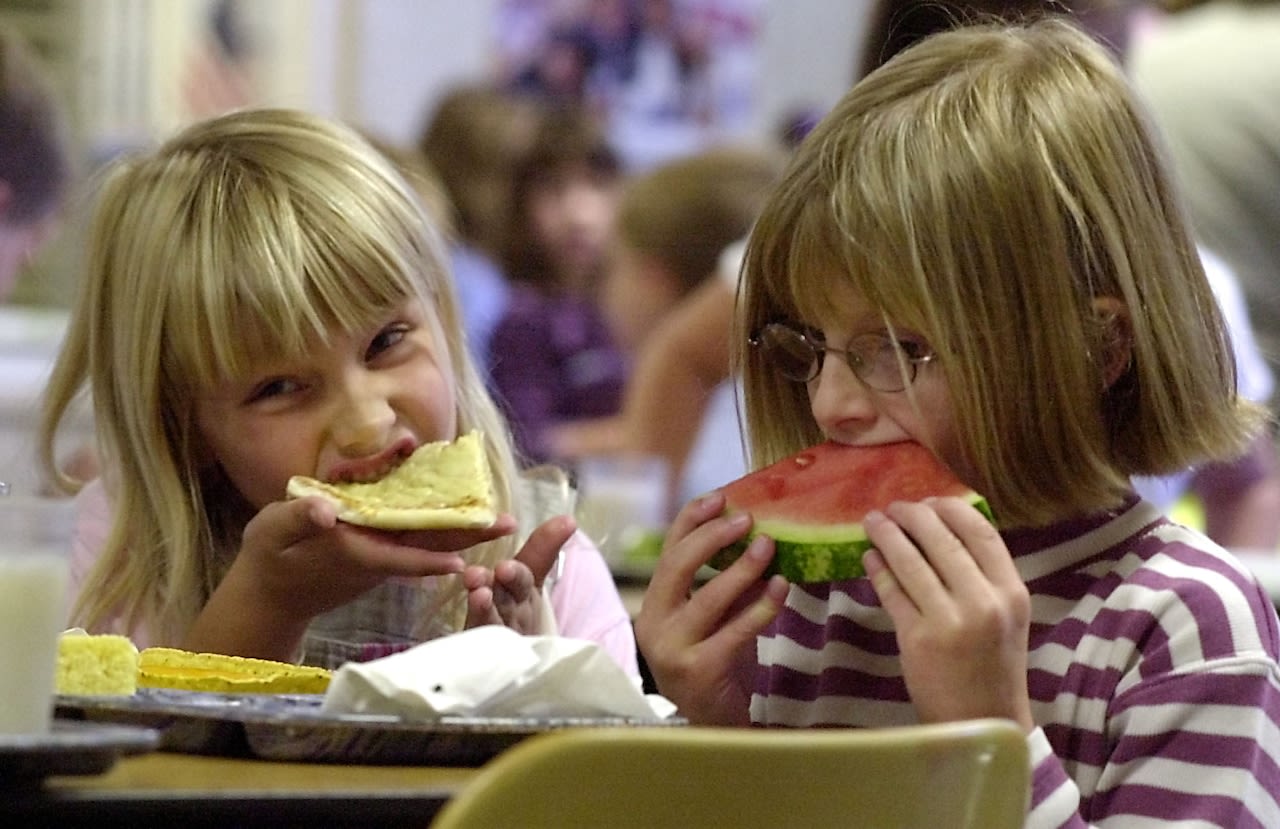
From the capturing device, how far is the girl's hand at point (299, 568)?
70.9 inches

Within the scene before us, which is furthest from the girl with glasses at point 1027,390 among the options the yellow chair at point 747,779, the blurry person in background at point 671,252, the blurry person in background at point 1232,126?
the blurry person in background at point 671,252

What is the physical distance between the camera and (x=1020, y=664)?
1.44m

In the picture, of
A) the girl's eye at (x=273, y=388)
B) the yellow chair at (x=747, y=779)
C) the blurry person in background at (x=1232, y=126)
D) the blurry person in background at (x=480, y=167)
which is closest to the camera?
the yellow chair at (x=747, y=779)

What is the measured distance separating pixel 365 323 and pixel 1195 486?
9.18 ft

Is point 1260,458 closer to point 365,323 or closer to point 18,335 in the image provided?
point 365,323

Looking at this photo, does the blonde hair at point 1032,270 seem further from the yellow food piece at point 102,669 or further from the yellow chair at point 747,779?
the yellow food piece at point 102,669

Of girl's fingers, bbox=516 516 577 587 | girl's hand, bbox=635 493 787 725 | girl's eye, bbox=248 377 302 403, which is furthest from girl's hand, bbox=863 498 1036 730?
girl's eye, bbox=248 377 302 403

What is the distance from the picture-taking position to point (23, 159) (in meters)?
4.26

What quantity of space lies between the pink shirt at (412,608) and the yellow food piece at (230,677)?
0.52 m

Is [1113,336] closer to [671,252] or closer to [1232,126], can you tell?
[1232,126]

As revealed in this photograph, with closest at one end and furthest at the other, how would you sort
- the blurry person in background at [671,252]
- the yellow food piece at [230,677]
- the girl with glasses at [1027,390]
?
1. the yellow food piece at [230,677]
2. the girl with glasses at [1027,390]
3. the blurry person in background at [671,252]

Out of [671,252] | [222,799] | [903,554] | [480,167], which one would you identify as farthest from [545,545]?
[480,167]

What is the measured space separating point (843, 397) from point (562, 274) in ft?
15.1

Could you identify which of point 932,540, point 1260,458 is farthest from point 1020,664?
point 1260,458
